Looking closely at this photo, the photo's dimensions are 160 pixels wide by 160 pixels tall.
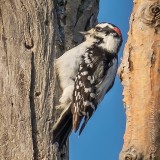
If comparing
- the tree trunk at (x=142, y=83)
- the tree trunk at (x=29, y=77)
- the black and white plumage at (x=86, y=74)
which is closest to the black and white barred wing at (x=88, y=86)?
the black and white plumage at (x=86, y=74)

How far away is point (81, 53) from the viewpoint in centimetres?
324

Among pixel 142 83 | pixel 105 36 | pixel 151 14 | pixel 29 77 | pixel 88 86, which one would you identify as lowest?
pixel 88 86

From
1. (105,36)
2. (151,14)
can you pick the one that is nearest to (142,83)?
(151,14)

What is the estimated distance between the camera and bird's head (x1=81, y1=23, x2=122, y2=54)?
341cm

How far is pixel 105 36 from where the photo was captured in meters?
3.45

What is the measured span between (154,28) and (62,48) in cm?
202

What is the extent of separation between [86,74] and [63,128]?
1.32 feet

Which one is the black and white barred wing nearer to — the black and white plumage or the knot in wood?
the black and white plumage

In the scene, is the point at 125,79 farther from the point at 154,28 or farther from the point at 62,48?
the point at 62,48

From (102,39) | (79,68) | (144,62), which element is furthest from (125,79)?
(102,39)

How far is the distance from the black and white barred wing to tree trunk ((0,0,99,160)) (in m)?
0.14

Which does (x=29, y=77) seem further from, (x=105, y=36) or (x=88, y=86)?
(x=105, y=36)

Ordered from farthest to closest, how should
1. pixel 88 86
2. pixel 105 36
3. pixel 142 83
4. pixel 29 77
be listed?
pixel 105 36, pixel 88 86, pixel 29 77, pixel 142 83

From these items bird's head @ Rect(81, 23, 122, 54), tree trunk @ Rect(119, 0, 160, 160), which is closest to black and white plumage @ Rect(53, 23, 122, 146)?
bird's head @ Rect(81, 23, 122, 54)
